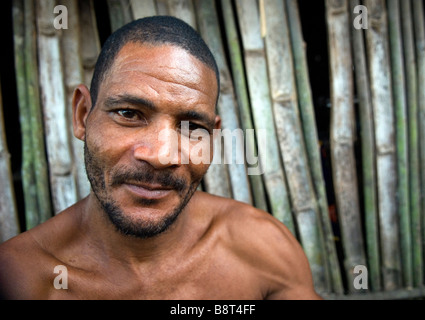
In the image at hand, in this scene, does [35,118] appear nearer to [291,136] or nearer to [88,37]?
[88,37]

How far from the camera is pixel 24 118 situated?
1902 mm

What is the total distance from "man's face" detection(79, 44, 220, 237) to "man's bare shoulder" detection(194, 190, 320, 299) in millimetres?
399

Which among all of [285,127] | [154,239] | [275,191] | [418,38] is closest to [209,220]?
[154,239]

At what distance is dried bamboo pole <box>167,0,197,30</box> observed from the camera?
1.92 meters

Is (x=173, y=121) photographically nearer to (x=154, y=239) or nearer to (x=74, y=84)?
(x=154, y=239)

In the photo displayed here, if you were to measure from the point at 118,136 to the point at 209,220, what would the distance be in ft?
2.10

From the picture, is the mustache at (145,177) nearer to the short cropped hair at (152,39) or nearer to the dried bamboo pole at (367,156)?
the short cropped hair at (152,39)

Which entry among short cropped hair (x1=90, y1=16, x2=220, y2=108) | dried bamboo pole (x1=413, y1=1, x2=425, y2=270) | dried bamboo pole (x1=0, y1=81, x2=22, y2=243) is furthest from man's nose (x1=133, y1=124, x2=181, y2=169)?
dried bamboo pole (x1=413, y1=1, x2=425, y2=270)

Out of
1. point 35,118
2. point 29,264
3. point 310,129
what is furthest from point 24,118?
point 310,129

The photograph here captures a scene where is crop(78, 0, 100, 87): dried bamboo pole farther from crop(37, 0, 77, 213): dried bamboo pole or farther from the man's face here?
the man's face

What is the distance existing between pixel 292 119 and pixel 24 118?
139cm

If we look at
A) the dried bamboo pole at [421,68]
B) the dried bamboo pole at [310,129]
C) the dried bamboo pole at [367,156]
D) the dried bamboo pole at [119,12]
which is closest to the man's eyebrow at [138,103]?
the dried bamboo pole at [119,12]
